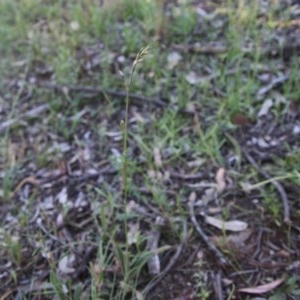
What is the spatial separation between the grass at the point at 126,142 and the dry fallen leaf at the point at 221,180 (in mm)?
25

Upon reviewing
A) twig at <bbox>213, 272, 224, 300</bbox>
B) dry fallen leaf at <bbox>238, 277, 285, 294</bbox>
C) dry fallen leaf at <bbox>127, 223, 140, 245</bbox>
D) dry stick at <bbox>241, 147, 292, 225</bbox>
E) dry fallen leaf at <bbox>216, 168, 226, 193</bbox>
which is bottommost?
dry fallen leaf at <bbox>127, 223, 140, 245</bbox>

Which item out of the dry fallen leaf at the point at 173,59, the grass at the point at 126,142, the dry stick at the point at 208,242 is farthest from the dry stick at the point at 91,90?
the dry stick at the point at 208,242

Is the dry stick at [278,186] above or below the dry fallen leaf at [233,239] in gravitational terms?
above

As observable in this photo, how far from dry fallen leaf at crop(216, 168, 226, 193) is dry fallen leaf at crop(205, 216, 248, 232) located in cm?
15

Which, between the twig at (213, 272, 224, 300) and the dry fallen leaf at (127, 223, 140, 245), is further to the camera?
the dry fallen leaf at (127, 223, 140, 245)

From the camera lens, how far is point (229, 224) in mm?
1595

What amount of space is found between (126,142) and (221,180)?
1.36ft

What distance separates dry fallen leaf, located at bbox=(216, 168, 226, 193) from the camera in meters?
1.73

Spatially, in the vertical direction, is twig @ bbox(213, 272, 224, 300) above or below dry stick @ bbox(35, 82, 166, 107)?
below

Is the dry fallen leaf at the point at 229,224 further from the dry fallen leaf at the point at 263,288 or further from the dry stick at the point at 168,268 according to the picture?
the dry fallen leaf at the point at 263,288

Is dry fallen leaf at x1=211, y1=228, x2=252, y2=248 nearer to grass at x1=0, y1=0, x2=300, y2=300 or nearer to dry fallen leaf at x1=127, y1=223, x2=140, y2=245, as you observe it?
grass at x1=0, y1=0, x2=300, y2=300

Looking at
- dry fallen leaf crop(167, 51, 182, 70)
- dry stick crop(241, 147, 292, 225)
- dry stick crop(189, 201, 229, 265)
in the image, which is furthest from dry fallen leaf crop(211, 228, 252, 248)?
dry fallen leaf crop(167, 51, 182, 70)

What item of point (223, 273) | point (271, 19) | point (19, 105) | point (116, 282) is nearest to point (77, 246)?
point (116, 282)

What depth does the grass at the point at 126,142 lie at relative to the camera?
153 centimetres
